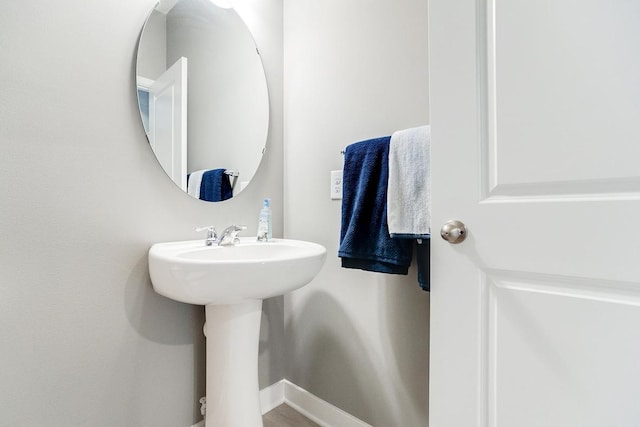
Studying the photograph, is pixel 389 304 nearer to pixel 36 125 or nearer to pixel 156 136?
pixel 156 136

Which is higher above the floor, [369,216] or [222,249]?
[369,216]

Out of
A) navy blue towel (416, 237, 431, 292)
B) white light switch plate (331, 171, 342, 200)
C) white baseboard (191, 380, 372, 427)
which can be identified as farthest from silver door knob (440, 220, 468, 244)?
white baseboard (191, 380, 372, 427)

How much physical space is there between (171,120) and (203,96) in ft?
0.63

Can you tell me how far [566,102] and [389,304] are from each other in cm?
85

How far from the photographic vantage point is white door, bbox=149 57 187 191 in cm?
118

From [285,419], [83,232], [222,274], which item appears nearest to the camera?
[222,274]

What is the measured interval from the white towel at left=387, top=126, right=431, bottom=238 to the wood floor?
106 centimetres

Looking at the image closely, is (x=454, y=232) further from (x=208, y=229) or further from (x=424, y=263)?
(x=208, y=229)

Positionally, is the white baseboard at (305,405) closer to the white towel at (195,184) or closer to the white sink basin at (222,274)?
the white sink basin at (222,274)

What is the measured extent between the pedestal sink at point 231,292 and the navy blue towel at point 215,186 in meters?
0.21

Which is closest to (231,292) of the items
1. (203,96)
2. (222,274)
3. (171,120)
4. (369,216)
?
(222,274)

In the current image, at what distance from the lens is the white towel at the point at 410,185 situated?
0.92 metres

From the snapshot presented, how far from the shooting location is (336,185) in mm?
1366

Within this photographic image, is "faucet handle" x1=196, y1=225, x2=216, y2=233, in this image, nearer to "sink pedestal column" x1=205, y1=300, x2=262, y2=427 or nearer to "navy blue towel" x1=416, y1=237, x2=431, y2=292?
"sink pedestal column" x1=205, y1=300, x2=262, y2=427
